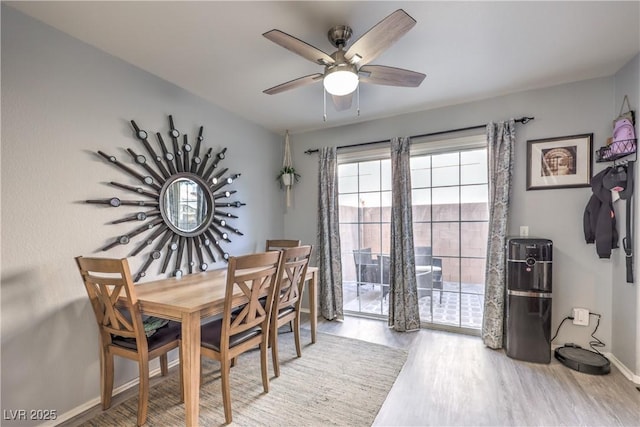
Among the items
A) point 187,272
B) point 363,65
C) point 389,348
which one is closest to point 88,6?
point 363,65

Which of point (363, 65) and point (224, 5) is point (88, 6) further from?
point (363, 65)

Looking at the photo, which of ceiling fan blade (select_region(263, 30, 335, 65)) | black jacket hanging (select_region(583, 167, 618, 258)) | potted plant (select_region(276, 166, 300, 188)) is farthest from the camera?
potted plant (select_region(276, 166, 300, 188))

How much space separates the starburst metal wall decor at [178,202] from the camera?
2230 millimetres

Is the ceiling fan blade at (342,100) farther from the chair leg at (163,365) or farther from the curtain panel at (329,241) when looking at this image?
the chair leg at (163,365)

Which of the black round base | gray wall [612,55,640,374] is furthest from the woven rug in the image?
gray wall [612,55,640,374]

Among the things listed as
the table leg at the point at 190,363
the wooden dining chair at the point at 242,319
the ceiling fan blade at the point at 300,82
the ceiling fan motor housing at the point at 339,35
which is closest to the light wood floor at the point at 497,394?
the wooden dining chair at the point at 242,319

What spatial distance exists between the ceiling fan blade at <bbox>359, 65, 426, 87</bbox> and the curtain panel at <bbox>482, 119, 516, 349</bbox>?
4.45ft

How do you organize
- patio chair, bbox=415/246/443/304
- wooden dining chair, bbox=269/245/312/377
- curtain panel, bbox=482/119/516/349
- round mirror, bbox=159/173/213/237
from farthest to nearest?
1. patio chair, bbox=415/246/443/304
2. curtain panel, bbox=482/119/516/349
3. round mirror, bbox=159/173/213/237
4. wooden dining chair, bbox=269/245/312/377

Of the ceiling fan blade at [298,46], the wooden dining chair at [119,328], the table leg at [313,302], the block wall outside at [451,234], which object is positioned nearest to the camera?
the ceiling fan blade at [298,46]

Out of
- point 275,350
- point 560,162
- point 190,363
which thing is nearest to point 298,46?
point 190,363

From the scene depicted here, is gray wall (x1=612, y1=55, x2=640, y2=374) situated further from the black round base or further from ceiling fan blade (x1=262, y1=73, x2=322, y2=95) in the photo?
ceiling fan blade (x1=262, y1=73, x2=322, y2=95)

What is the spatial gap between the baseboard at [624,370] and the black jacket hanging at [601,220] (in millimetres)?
861

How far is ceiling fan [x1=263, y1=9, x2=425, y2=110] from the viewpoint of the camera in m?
1.46

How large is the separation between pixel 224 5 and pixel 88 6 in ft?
2.59
